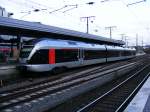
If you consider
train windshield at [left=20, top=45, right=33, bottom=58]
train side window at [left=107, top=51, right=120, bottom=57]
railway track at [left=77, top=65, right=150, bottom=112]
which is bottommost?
railway track at [left=77, top=65, right=150, bottom=112]

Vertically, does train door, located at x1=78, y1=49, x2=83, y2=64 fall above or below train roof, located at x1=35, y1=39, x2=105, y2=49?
below

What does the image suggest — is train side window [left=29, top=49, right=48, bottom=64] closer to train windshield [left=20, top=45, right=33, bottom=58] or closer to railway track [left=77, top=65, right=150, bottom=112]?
train windshield [left=20, top=45, right=33, bottom=58]

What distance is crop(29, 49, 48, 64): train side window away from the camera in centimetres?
2291

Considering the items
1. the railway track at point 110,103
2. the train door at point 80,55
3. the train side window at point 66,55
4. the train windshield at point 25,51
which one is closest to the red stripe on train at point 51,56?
the train side window at point 66,55

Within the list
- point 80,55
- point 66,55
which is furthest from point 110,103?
point 80,55

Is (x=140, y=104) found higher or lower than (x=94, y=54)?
lower

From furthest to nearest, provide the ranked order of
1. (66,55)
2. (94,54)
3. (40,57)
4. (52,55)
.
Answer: (94,54) < (66,55) < (52,55) < (40,57)

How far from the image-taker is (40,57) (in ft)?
75.9

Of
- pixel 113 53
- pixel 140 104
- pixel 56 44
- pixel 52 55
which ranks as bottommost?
pixel 140 104

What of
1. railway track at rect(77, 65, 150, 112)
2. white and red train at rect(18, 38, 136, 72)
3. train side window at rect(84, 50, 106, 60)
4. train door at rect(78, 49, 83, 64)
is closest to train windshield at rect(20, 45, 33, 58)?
white and red train at rect(18, 38, 136, 72)

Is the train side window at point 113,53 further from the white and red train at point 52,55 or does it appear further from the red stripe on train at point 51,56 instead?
the red stripe on train at point 51,56

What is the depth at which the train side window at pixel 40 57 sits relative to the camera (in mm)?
22906

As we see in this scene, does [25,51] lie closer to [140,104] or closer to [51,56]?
[51,56]

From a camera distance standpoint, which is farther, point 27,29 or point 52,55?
point 27,29
